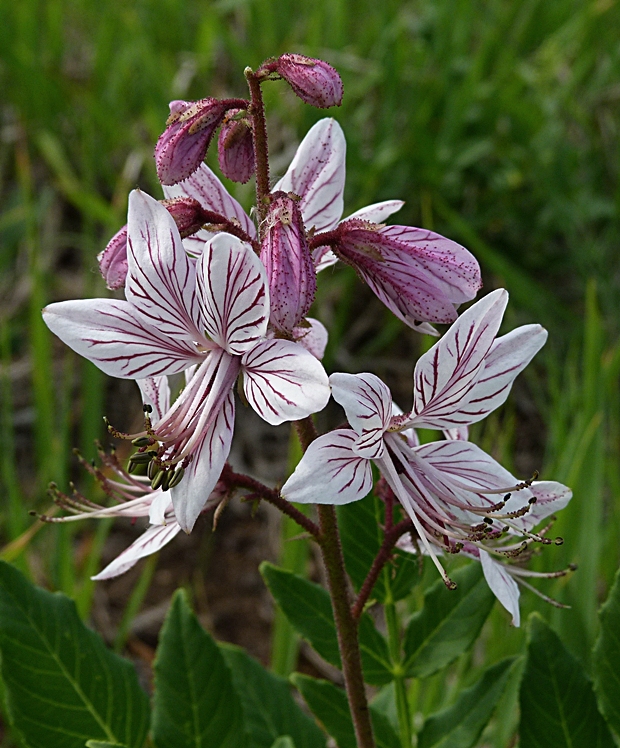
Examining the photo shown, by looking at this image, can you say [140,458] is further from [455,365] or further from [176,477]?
[455,365]

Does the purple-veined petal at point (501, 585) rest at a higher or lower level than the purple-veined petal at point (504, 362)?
lower

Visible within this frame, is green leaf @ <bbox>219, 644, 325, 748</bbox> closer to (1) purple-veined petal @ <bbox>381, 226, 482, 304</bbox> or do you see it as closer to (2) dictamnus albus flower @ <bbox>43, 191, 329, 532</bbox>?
(2) dictamnus albus flower @ <bbox>43, 191, 329, 532</bbox>

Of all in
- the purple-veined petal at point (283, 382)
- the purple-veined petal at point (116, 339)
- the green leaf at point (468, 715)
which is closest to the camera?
the purple-veined petal at point (283, 382)

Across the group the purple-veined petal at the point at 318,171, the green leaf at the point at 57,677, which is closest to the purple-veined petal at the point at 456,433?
the purple-veined petal at the point at 318,171

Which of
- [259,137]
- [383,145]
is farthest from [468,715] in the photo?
[383,145]

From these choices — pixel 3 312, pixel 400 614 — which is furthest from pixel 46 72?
pixel 400 614

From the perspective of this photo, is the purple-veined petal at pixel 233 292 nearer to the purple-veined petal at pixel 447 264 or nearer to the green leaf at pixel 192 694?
the purple-veined petal at pixel 447 264
